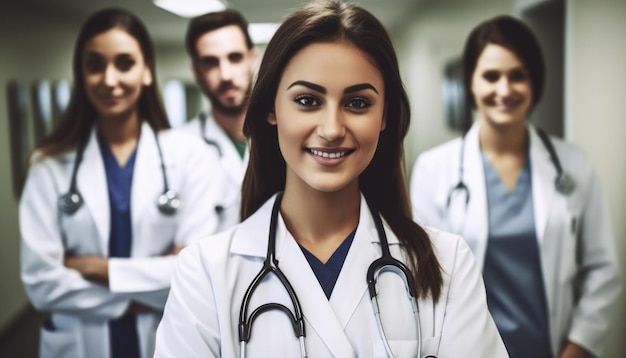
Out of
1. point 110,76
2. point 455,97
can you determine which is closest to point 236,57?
point 110,76

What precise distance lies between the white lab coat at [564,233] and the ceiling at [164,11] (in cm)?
97

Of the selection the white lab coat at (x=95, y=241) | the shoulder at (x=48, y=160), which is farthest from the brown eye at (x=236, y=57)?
the shoulder at (x=48, y=160)

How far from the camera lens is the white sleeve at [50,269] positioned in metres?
1.48

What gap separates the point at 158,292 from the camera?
152 cm

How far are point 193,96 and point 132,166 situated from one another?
1453mm

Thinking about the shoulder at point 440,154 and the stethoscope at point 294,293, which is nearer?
the stethoscope at point 294,293

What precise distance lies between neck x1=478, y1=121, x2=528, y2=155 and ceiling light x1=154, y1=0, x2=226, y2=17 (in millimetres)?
1167

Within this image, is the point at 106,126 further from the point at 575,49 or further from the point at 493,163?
the point at 575,49

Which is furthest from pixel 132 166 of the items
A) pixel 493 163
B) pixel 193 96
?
pixel 193 96

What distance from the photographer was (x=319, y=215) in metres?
0.92

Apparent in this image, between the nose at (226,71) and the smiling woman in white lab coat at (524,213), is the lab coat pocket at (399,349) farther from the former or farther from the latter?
the nose at (226,71)

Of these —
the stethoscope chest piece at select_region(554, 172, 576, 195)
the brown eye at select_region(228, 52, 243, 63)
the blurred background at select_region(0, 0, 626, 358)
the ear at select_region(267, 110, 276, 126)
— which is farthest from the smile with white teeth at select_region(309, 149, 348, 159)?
the blurred background at select_region(0, 0, 626, 358)

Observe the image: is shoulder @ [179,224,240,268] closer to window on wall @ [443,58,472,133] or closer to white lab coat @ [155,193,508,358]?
white lab coat @ [155,193,508,358]

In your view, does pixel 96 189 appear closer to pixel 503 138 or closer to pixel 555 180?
pixel 503 138
